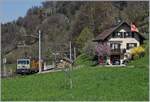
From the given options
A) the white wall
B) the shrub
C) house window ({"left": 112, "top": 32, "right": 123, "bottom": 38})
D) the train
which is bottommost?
the train

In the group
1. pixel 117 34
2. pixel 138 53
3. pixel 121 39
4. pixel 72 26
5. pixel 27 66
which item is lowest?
pixel 27 66

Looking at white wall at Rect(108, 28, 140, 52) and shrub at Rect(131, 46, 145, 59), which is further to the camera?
white wall at Rect(108, 28, 140, 52)

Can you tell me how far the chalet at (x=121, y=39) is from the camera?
65812mm

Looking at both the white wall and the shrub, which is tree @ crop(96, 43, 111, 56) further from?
the shrub

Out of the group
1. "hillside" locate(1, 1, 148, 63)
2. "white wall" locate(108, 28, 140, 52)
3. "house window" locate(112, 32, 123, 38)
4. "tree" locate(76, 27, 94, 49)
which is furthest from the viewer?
"hillside" locate(1, 1, 148, 63)

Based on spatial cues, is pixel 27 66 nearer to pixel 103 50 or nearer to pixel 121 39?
pixel 103 50

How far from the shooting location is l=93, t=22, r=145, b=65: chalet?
65.8 m

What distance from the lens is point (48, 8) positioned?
138875mm

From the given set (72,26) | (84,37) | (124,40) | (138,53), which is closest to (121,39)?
(124,40)

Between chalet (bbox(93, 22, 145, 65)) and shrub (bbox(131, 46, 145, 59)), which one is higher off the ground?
chalet (bbox(93, 22, 145, 65))

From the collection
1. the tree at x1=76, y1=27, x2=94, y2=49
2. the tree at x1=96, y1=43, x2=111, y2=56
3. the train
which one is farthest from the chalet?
the train

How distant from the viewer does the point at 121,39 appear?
67312 mm

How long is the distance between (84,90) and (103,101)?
485 cm

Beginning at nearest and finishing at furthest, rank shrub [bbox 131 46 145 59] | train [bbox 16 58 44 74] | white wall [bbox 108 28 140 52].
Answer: train [bbox 16 58 44 74], shrub [bbox 131 46 145 59], white wall [bbox 108 28 140 52]
